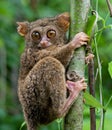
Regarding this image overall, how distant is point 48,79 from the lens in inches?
151

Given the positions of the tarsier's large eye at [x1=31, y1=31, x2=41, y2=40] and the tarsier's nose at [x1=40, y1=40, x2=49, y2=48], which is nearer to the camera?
the tarsier's nose at [x1=40, y1=40, x2=49, y2=48]

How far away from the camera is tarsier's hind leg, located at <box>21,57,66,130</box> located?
12.4 feet

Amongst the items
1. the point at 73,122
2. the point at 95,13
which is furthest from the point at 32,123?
the point at 95,13

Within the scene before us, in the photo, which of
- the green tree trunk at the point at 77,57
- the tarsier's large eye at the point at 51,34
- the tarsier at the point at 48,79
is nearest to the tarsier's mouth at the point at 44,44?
the tarsier at the point at 48,79

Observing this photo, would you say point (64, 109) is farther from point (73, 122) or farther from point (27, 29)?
point (27, 29)

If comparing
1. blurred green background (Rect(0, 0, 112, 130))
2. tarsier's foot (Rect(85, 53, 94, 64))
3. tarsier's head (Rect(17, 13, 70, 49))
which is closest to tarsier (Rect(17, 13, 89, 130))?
tarsier's head (Rect(17, 13, 70, 49))

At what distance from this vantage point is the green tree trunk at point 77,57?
10.6 ft

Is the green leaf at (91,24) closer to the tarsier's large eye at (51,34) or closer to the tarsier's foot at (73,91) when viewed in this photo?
the tarsier's foot at (73,91)

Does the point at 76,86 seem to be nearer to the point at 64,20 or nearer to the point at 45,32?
the point at 64,20

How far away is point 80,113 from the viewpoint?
3.23 metres

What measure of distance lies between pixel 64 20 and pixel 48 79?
52cm

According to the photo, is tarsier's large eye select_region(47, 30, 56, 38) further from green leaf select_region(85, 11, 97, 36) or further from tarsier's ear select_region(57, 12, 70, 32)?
green leaf select_region(85, 11, 97, 36)

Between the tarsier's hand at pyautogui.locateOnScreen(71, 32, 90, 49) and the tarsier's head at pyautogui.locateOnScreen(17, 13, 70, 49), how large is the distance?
69 centimetres

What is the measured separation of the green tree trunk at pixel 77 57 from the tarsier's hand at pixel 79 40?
0.14 ft
